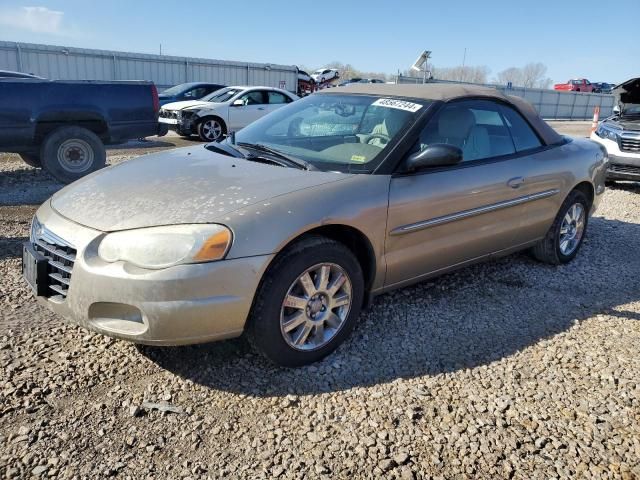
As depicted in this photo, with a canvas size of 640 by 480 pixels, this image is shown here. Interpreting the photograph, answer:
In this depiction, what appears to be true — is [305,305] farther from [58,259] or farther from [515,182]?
[515,182]

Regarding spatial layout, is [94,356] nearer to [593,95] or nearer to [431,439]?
[431,439]

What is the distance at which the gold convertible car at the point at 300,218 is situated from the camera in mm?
2494

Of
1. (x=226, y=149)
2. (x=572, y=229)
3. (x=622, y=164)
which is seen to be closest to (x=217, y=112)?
(x=622, y=164)

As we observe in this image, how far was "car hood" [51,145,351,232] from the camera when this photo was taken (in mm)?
2609

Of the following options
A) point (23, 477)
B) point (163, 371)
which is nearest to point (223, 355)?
point (163, 371)

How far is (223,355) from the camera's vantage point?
300cm

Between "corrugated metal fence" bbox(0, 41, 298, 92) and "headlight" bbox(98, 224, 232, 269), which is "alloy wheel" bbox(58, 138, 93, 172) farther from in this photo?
"corrugated metal fence" bbox(0, 41, 298, 92)

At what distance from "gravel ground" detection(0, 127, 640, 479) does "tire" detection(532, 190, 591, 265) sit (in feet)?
2.80

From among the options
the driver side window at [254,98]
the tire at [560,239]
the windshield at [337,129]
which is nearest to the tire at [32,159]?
the windshield at [337,129]

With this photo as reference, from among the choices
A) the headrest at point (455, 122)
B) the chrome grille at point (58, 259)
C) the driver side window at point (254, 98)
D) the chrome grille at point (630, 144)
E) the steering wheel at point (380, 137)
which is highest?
the headrest at point (455, 122)

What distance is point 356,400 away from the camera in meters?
2.65

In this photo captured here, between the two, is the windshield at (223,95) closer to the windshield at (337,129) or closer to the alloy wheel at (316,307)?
the windshield at (337,129)

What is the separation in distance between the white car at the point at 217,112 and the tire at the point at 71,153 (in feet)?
17.1

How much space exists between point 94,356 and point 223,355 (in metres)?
0.71
